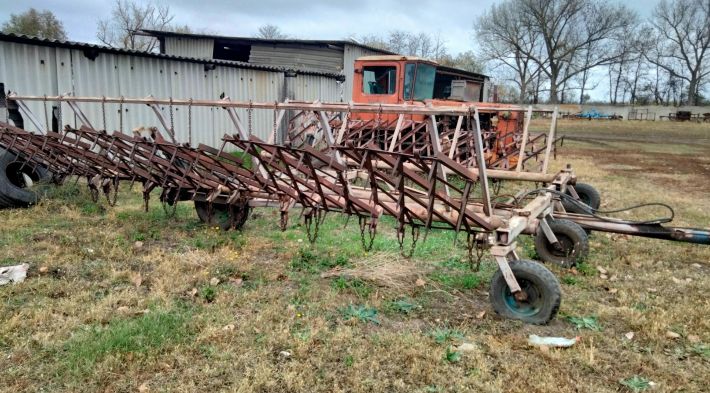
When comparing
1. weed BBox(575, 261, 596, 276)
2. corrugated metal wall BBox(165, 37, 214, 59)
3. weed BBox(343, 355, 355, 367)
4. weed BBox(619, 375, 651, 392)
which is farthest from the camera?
corrugated metal wall BBox(165, 37, 214, 59)

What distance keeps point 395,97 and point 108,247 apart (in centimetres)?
678

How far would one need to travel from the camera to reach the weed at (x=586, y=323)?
3.65m

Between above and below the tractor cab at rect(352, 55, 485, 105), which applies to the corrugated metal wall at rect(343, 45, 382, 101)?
above

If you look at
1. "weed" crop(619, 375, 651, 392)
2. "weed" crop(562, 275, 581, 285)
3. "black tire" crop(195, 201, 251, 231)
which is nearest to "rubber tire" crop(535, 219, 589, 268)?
"weed" crop(562, 275, 581, 285)

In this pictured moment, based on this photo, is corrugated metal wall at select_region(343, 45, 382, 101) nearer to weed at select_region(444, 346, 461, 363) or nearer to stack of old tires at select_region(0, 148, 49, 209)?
stack of old tires at select_region(0, 148, 49, 209)

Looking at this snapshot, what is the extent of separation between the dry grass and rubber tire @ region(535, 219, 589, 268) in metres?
0.14

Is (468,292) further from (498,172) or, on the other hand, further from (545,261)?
(498,172)

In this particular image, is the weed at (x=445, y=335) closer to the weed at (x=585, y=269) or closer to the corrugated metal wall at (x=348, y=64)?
the weed at (x=585, y=269)

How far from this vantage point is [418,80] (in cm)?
1068

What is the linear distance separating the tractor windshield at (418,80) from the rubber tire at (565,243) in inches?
236

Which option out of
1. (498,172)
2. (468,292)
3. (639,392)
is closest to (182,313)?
(468,292)

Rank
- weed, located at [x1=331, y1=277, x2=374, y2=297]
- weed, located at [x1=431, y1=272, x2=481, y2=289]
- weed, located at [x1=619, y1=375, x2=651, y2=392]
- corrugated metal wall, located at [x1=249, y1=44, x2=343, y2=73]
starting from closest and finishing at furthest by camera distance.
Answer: weed, located at [x1=619, y1=375, x2=651, y2=392]
weed, located at [x1=331, y1=277, x2=374, y2=297]
weed, located at [x1=431, y1=272, x2=481, y2=289]
corrugated metal wall, located at [x1=249, y1=44, x2=343, y2=73]

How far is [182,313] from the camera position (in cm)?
365

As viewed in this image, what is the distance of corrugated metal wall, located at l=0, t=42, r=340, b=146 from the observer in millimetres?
8039
